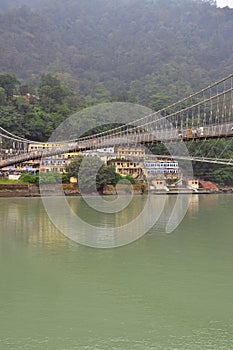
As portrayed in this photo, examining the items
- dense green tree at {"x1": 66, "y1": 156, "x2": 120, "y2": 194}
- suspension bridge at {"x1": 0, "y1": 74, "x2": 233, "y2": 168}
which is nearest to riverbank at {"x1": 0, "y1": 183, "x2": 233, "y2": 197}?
dense green tree at {"x1": 66, "y1": 156, "x2": 120, "y2": 194}

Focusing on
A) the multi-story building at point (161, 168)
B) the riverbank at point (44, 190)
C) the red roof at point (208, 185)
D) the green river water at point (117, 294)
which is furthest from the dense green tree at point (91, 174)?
the green river water at point (117, 294)

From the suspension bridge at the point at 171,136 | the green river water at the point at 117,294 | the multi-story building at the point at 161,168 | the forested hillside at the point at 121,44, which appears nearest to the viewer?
the green river water at the point at 117,294

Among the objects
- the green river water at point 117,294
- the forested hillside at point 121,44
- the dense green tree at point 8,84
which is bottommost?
the green river water at point 117,294

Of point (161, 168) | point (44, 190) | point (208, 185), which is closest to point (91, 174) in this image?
point (44, 190)

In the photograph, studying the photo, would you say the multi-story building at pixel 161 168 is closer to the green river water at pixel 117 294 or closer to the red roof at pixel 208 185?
the red roof at pixel 208 185

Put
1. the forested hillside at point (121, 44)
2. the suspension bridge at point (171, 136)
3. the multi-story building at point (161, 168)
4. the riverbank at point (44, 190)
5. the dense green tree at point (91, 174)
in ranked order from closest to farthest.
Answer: the suspension bridge at point (171, 136)
the riverbank at point (44, 190)
the dense green tree at point (91, 174)
the multi-story building at point (161, 168)
the forested hillside at point (121, 44)
